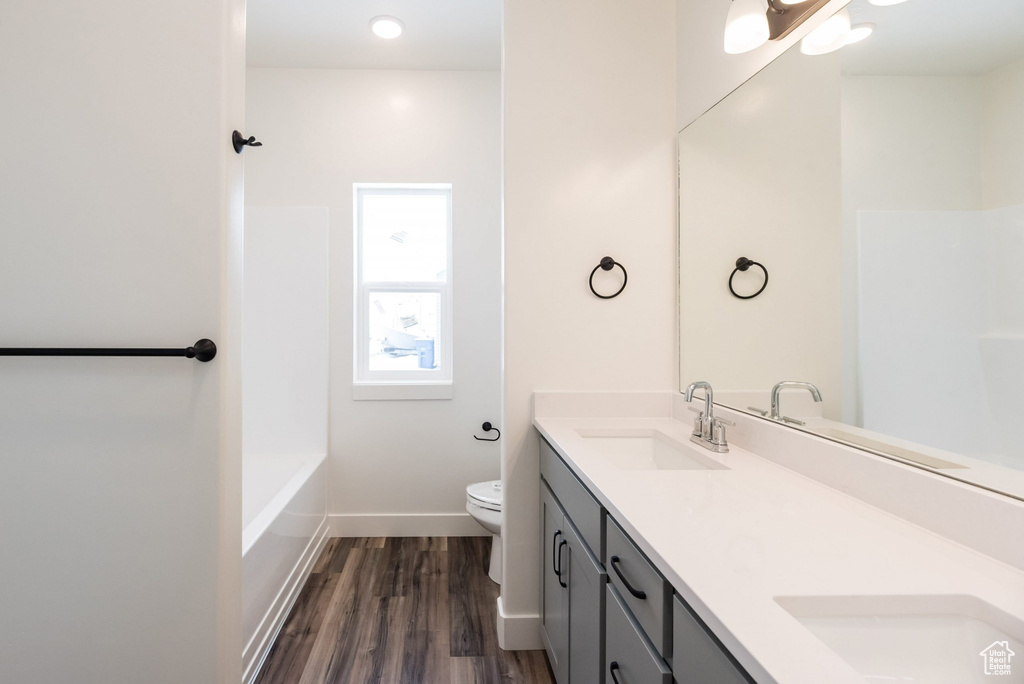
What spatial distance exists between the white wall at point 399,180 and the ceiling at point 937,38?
200cm

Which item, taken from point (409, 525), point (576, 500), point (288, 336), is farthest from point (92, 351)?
point (409, 525)

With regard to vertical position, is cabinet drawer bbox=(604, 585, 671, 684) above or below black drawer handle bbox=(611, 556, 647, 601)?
below

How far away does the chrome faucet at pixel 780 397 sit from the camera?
3.86ft

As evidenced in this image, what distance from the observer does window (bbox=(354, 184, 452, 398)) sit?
293 centimetres

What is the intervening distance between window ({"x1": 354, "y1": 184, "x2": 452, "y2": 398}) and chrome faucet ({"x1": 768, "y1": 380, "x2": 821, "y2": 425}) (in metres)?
1.92

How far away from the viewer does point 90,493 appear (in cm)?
120

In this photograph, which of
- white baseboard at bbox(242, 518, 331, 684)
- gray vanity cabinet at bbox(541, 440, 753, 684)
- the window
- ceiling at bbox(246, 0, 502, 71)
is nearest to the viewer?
gray vanity cabinet at bbox(541, 440, 753, 684)

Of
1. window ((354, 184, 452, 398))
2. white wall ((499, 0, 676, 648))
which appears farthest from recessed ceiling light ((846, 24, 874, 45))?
window ((354, 184, 452, 398))

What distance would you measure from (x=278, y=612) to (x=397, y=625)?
1.48 ft

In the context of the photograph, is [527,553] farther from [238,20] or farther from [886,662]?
[238,20]

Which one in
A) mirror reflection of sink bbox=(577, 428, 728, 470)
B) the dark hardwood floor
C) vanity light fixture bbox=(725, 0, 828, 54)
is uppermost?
vanity light fixture bbox=(725, 0, 828, 54)

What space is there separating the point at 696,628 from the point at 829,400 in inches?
27.5

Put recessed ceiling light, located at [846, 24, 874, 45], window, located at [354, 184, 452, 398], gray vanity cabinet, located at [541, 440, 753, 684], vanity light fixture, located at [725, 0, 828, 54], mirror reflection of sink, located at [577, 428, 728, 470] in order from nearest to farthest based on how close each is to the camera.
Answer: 1. gray vanity cabinet, located at [541, 440, 753, 684]
2. recessed ceiling light, located at [846, 24, 874, 45]
3. vanity light fixture, located at [725, 0, 828, 54]
4. mirror reflection of sink, located at [577, 428, 728, 470]
5. window, located at [354, 184, 452, 398]

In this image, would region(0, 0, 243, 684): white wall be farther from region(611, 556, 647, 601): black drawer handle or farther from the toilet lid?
the toilet lid
